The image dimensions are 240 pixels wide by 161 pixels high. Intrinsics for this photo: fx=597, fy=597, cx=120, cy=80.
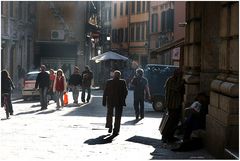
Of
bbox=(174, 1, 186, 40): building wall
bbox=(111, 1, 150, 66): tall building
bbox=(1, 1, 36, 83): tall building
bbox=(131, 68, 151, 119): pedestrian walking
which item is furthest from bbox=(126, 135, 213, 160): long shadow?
bbox=(111, 1, 150, 66): tall building

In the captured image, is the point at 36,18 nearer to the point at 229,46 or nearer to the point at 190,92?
the point at 190,92

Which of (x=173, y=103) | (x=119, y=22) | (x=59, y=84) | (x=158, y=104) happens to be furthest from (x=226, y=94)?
(x=119, y=22)

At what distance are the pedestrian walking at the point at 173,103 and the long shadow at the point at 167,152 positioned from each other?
0.28 metres

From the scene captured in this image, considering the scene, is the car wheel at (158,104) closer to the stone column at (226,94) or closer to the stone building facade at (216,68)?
the stone building facade at (216,68)

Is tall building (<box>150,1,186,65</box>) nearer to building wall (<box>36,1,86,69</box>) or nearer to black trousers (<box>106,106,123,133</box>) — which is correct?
building wall (<box>36,1,86,69</box>)

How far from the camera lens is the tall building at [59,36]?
45.5 meters

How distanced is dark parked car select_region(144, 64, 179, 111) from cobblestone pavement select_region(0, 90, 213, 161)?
6.28 feet

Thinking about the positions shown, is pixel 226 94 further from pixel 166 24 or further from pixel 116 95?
pixel 166 24

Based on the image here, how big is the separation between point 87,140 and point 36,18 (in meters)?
33.4

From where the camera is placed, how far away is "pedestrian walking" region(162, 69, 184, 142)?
43.4 ft

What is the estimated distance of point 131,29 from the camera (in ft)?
222

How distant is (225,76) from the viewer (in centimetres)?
1095

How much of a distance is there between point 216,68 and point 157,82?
879cm

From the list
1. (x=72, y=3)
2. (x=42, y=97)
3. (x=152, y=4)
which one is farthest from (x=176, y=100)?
(x=152, y=4)
